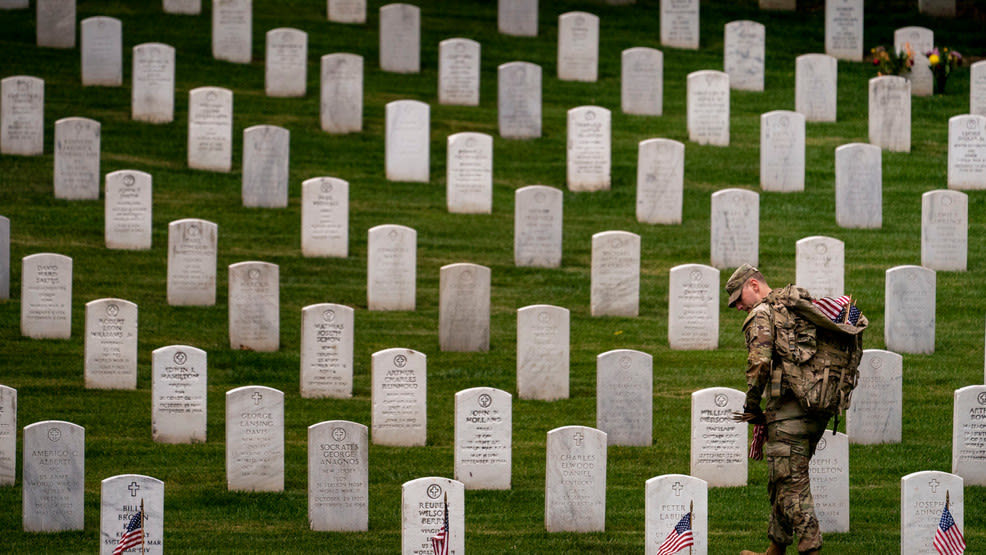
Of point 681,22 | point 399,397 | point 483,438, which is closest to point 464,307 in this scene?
point 399,397

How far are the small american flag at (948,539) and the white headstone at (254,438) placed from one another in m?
4.69

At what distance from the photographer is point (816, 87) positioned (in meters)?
21.8

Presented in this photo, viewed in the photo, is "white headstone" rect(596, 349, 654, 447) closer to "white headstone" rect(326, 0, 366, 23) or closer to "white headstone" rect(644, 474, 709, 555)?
"white headstone" rect(644, 474, 709, 555)

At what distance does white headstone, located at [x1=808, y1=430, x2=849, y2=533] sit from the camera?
37.0 ft

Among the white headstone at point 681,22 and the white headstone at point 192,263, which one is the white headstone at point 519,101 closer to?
the white headstone at point 681,22

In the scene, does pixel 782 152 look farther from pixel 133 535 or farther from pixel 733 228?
pixel 133 535

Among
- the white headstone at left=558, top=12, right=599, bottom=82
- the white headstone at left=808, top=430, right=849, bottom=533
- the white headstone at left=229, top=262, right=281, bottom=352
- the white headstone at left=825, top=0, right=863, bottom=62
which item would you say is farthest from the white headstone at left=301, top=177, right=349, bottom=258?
the white headstone at left=825, top=0, right=863, bottom=62

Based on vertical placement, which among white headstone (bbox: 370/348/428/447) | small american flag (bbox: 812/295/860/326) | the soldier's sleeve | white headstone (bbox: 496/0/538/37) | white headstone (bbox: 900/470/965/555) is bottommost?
white headstone (bbox: 900/470/965/555)

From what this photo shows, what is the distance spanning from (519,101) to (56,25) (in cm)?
715

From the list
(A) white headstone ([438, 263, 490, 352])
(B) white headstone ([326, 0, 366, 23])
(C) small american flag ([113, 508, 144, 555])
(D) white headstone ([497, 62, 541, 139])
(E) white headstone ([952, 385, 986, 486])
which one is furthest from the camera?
(B) white headstone ([326, 0, 366, 23])

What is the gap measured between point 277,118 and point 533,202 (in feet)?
17.1

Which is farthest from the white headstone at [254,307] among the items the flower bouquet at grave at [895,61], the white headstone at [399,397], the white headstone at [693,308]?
the flower bouquet at grave at [895,61]

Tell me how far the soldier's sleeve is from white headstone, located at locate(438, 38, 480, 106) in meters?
12.7

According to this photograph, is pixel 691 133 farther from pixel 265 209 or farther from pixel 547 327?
pixel 547 327
